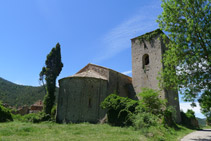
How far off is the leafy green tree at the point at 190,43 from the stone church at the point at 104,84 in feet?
20.4

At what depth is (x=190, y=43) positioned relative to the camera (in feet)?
39.7

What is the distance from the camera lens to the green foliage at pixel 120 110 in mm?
15820

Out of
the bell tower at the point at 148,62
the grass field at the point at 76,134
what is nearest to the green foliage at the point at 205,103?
the grass field at the point at 76,134

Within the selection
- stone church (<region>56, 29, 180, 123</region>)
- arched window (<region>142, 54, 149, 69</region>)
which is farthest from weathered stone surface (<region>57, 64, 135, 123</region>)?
arched window (<region>142, 54, 149, 69</region>)

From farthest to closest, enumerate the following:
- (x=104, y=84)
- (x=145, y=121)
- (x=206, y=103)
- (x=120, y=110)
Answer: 1. (x=104, y=84)
2. (x=120, y=110)
3. (x=145, y=121)
4. (x=206, y=103)

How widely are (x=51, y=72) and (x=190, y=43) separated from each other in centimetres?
2546

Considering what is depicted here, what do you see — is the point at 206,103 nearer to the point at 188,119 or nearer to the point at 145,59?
the point at 188,119

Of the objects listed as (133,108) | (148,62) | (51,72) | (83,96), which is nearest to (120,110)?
(133,108)

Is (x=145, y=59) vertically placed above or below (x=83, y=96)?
above

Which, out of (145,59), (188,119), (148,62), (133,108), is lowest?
(188,119)

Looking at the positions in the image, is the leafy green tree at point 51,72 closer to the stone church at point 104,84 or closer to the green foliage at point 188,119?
the stone church at point 104,84

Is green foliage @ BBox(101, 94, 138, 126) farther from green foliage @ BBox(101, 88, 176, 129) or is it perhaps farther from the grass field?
the grass field

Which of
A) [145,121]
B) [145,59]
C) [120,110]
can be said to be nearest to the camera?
[145,121]

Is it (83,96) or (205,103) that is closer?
(205,103)
